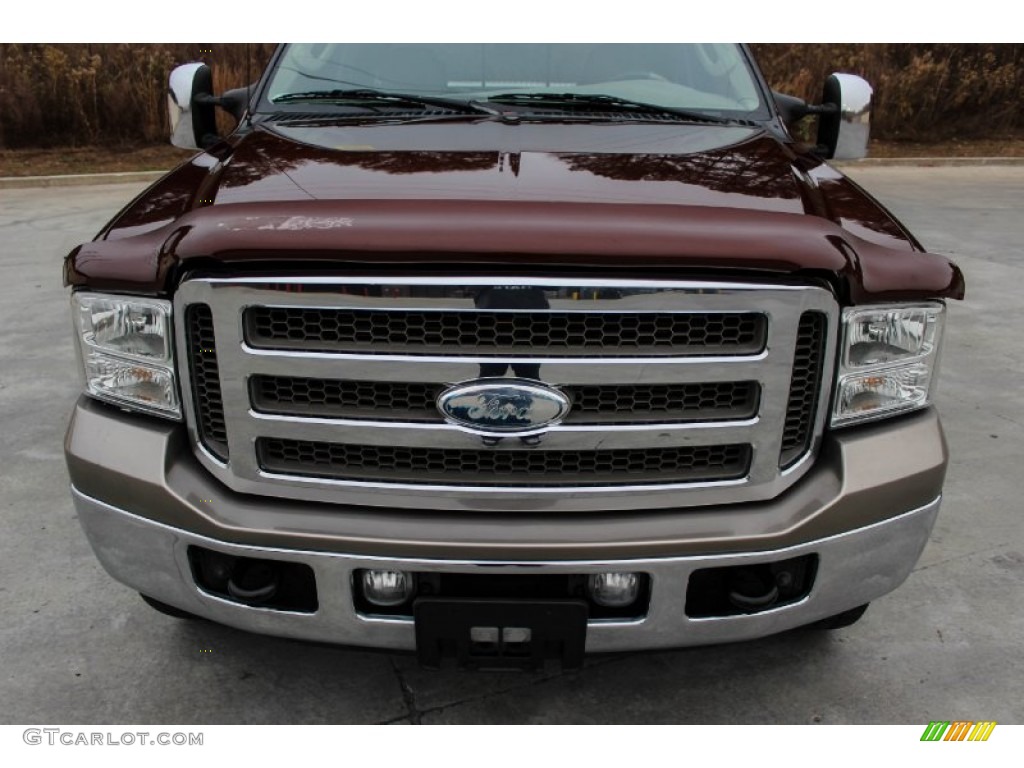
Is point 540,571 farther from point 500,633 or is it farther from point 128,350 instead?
point 128,350

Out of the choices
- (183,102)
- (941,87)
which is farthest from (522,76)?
(941,87)

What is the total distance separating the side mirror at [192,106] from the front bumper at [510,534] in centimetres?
170

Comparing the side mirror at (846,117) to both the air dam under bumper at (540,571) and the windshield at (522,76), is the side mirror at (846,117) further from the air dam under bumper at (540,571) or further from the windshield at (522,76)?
the air dam under bumper at (540,571)

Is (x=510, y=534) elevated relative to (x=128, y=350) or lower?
lower

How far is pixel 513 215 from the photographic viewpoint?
6.28 feet

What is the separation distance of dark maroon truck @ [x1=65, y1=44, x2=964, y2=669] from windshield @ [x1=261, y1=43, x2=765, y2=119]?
0.87 meters

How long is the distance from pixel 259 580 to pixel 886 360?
1.49m

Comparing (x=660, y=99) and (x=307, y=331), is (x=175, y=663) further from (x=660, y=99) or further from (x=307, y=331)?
(x=660, y=99)

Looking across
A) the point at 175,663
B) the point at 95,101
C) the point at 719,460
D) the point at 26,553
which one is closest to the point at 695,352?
the point at 719,460

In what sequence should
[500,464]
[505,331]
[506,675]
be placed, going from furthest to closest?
[506,675] < [500,464] < [505,331]

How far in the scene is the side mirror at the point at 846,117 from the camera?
11.0 ft

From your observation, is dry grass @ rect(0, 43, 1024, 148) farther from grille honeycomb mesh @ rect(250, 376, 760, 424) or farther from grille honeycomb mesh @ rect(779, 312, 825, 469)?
grille honeycomb mesh @ rect(779, 312, 825, 469)

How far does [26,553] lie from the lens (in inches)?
126

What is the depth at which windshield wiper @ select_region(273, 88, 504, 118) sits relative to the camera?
2.87m
